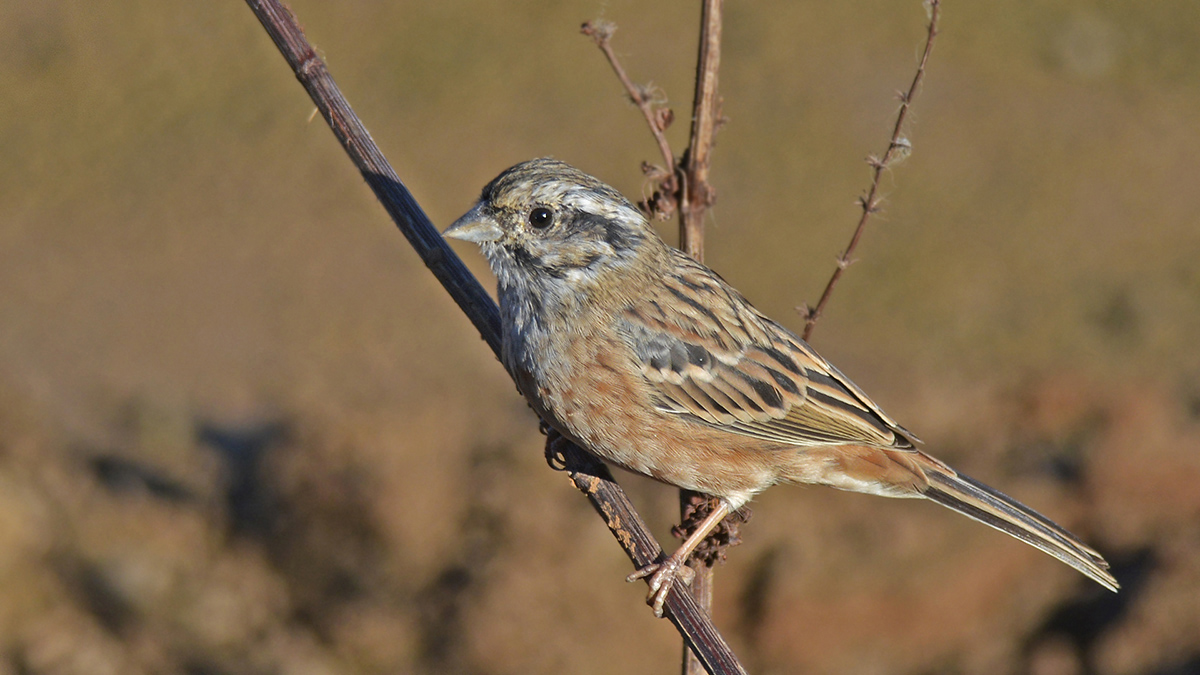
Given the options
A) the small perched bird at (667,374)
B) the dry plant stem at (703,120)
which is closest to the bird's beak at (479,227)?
the small perched bird at (667,374)

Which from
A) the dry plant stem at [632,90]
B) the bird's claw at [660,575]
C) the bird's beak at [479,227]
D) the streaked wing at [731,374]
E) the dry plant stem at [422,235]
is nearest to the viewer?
the dry plant stem at [422,235]

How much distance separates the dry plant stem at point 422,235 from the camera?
10.8ft

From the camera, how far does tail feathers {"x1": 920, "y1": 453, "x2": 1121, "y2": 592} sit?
4121 mm

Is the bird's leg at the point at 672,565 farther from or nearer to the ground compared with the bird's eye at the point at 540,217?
nearer to the ground

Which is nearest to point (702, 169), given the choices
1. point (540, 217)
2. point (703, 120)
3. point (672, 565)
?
point (703, 120)

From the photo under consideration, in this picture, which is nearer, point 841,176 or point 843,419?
point 843,419

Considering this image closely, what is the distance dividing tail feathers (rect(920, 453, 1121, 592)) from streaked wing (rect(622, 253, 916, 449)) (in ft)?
0.90

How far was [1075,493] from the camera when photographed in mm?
7086

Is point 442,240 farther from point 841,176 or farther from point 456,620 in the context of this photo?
point 841,176

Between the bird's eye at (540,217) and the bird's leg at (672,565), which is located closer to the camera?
the bird's leg at (672,565)

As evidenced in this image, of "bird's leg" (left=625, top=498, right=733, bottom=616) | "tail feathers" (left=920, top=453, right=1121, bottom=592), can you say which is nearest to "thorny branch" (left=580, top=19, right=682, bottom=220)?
"bird's leg" (left=625, top=498, right=733, bottom=616)

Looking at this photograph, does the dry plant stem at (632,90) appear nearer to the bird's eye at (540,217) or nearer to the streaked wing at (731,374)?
the bird's eye at (540,217)

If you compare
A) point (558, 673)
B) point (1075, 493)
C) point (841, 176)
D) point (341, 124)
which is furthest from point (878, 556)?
point (841, 176)

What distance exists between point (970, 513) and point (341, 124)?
278 centimetres
